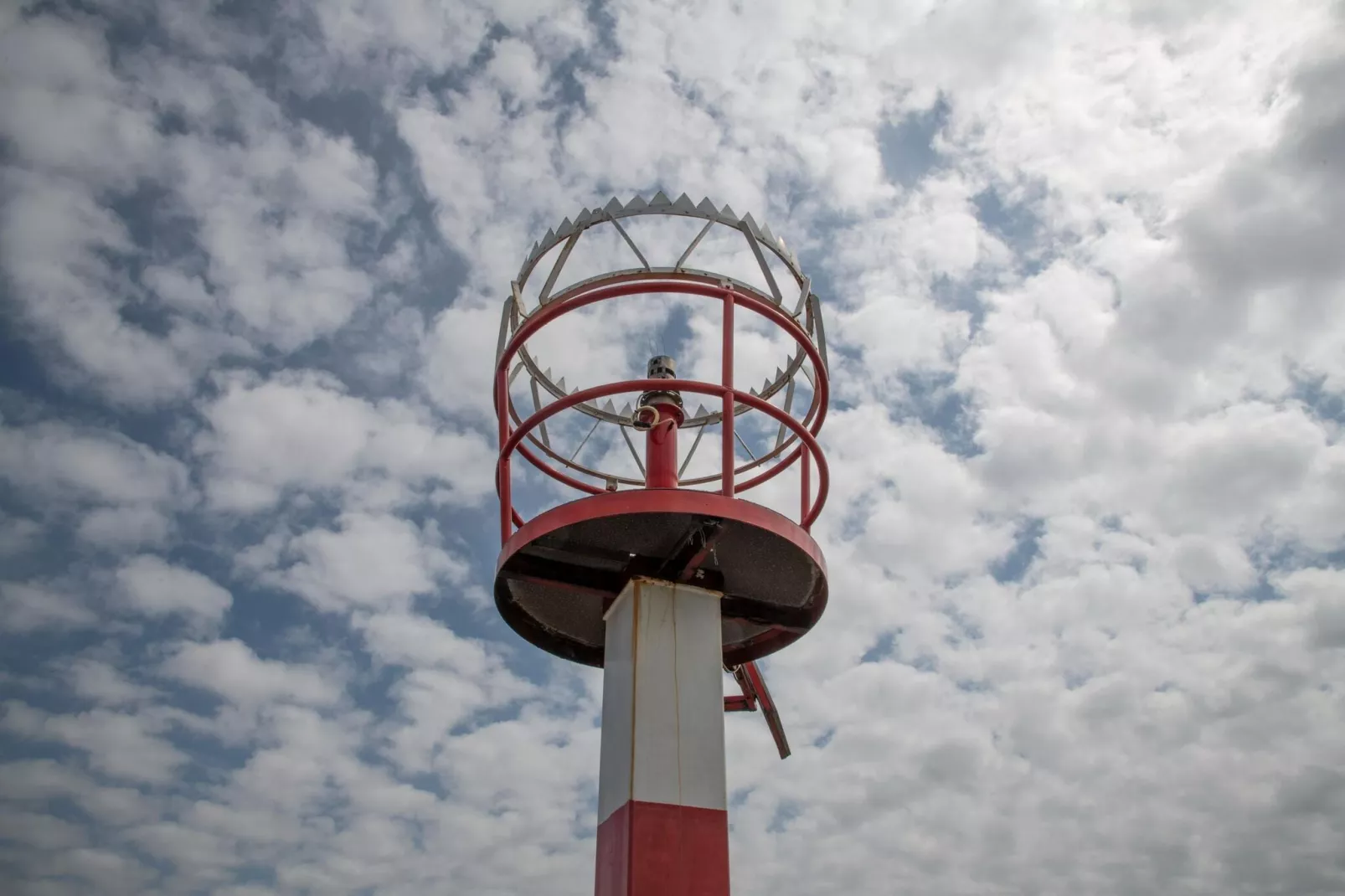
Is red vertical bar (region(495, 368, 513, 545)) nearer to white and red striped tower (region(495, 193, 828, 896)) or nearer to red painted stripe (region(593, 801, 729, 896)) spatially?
white and red striped tower (region(495, 193, 828, 896))

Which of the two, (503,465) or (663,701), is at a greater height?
(503,465)

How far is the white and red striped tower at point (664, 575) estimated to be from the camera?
41.7ft

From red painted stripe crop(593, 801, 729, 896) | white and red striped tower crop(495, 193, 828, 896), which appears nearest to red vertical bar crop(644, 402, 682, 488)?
white and red striped tower crop(495, 193, 828, 896)

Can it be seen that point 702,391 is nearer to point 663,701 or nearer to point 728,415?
point 728,415

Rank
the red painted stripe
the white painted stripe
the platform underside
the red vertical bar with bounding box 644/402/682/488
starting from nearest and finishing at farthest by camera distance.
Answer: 1. the red painted stripe
2. the white painted stripe
3. the platform underside
4. the red vertical bar with bounding box 644/402/682/488

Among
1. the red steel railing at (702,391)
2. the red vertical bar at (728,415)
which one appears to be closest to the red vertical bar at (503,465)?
the red steel railing at (702,391)

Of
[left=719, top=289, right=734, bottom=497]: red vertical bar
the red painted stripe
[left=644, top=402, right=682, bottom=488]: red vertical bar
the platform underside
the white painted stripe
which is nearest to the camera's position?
A: the red painted stripe

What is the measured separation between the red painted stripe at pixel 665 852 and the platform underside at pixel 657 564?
3221mm

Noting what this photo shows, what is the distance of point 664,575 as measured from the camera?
47.7ft

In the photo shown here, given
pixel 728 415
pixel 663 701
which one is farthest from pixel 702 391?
pixel 663 701

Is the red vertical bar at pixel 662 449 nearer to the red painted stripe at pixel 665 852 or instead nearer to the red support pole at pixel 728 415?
the red support pole at pixel 728 415

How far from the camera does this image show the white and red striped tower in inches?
501

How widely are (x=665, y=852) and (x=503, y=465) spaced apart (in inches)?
227

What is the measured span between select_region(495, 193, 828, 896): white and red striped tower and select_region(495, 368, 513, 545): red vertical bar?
28mm
